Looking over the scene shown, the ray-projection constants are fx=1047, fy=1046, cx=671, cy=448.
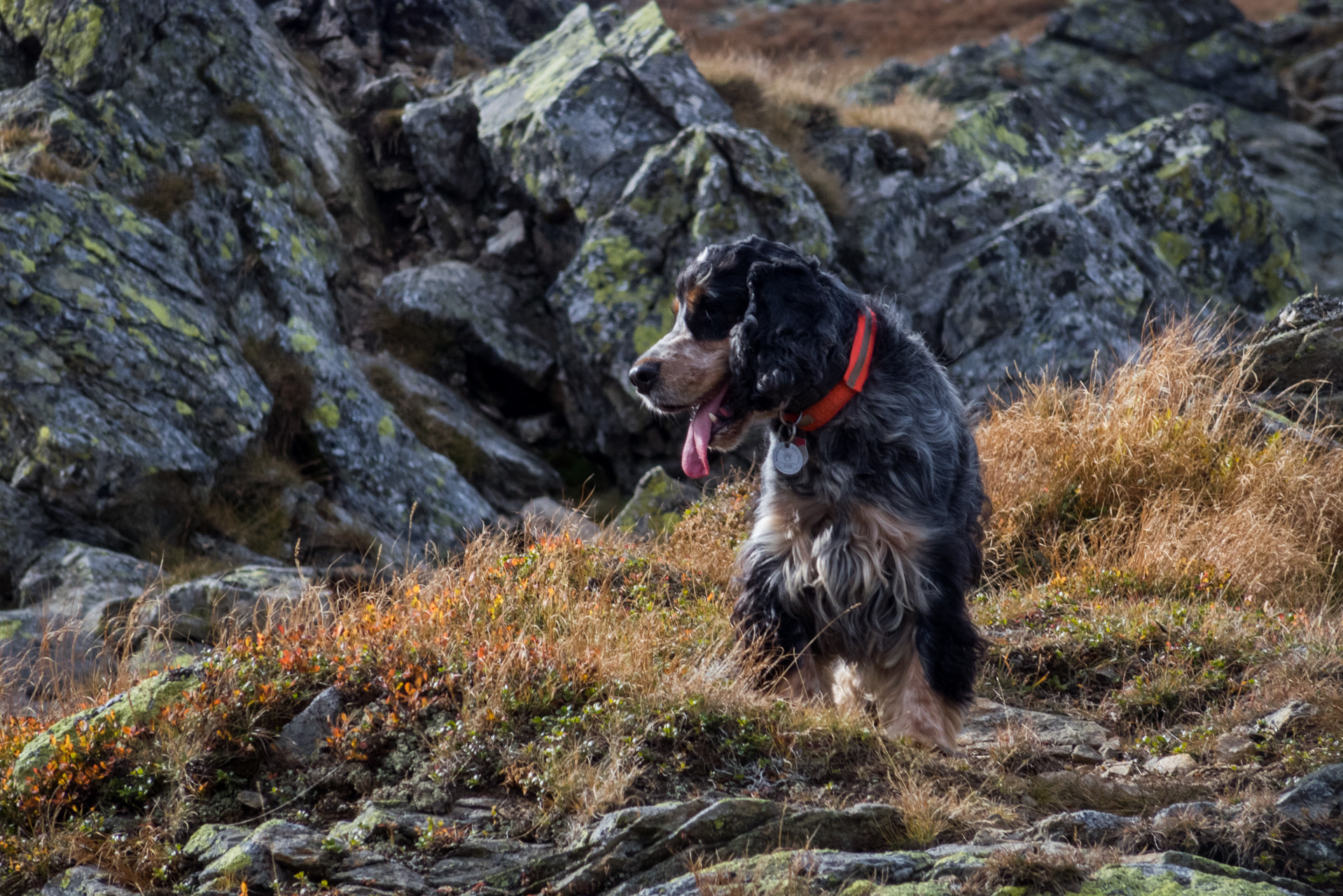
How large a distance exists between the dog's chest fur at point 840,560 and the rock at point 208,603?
2802 mm

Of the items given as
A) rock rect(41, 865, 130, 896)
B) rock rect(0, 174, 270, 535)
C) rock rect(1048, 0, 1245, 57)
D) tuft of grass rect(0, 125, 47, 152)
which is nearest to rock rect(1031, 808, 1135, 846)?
rock rect(41, 865, 130, 896)

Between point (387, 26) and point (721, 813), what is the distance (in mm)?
16028

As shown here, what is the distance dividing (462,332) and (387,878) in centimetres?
897

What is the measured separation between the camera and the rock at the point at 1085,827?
336cm

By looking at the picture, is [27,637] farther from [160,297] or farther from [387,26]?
[387,26]

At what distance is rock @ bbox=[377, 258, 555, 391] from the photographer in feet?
38.3

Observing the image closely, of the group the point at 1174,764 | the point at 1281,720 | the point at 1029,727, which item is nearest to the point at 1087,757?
the point at 1029,727

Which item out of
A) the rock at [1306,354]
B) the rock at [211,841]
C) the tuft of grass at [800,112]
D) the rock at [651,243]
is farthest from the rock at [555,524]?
the tuft of grass at [800,112]

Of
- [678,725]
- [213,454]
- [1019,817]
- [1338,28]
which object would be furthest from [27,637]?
[1338,28]

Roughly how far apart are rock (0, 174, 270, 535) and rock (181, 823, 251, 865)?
504 centimetres

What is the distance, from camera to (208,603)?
632 cm

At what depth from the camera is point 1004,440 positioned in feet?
24.1

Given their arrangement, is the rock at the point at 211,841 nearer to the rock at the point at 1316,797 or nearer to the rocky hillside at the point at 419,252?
the rock at the point at 1316,797

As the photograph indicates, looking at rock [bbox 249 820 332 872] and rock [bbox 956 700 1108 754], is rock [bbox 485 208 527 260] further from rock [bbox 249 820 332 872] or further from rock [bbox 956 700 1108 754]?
rock [bbox 249 820 332 872]
